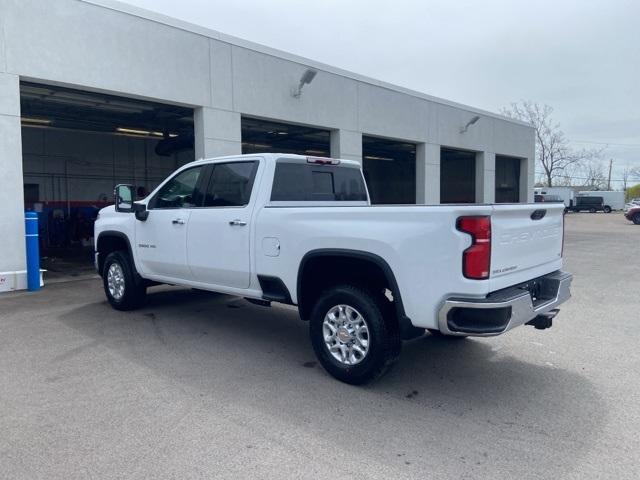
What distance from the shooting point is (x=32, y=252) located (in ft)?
30.5

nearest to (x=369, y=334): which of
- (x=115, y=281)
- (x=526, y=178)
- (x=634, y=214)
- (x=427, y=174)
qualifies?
(x=115, y=281)

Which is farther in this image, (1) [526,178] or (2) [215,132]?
(1) [526,178]

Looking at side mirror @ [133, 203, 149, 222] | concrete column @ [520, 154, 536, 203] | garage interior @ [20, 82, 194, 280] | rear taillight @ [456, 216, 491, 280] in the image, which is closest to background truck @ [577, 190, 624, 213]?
concrete column @ [520, 154, 536, 203]

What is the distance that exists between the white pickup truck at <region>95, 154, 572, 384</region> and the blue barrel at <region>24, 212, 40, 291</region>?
11.6ft

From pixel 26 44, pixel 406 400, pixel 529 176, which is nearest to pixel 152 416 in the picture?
pixel 406 400

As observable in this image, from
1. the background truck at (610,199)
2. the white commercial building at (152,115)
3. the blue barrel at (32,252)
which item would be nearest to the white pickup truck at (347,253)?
the blue barrel at (32,252)

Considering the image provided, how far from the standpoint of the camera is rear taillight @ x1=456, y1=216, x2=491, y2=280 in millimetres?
3740

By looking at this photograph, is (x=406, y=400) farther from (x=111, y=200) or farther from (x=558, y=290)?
(x=111, y=200)

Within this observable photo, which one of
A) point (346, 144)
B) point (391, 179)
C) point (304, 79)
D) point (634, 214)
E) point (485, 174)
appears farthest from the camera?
point (634, 214)

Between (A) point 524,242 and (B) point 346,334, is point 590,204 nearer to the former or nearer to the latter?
(A) point 524,242

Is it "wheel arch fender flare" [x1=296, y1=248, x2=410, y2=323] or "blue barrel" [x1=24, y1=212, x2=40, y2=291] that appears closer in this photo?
"wheel arch fender flare" [x1=296, y1=248, x2=410, y2=323]

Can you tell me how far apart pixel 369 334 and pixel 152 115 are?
12.8 metres

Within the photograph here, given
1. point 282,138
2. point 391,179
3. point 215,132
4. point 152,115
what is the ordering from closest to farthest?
point 215,132
point 152,115
point 282,138
point 391,179

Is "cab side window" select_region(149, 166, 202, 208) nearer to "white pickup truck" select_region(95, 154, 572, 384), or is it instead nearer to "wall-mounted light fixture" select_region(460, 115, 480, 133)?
"white pickup truck" select_region(95, 154, 572, 384)
